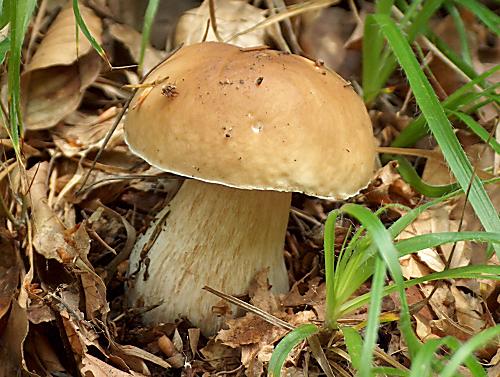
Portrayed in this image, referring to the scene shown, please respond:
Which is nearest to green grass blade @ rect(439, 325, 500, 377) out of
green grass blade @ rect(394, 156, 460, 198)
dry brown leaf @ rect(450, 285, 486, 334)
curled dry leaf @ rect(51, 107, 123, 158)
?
dry brown leaf @ rect(450, 285, 486, 334)

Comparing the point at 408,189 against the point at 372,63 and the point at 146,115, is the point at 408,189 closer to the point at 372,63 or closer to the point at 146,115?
the point at 372,63

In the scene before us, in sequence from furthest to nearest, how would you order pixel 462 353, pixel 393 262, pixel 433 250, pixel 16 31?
pixel 433 250
pixel 16 31
pixel 393 262
pixel 462 353

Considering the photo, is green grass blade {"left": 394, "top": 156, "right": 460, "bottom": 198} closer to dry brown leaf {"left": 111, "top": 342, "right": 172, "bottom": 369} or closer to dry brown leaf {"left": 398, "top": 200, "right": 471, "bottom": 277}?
dry brown leaf {"left": 398, "top": 200, "right": 471, "bottom": 277}

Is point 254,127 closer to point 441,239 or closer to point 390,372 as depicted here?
point 441,239

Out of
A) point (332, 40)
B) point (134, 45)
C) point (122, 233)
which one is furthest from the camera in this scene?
point (332, 40)

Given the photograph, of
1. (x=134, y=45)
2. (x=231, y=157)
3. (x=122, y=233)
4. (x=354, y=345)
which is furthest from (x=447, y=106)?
(x=134, y=45)
